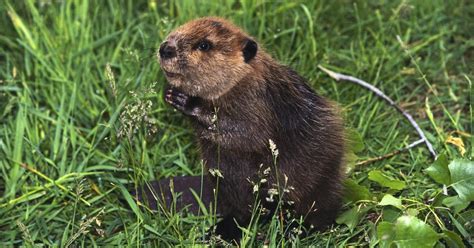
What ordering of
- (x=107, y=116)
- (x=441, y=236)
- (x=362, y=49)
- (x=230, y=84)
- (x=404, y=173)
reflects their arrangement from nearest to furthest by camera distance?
(x=441, y=236) → (x=230, y=84) → (x=404, y=173) → (x=107, y=116) → (x=362, y=49)

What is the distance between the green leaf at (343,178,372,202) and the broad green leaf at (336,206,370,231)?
0.08 metres

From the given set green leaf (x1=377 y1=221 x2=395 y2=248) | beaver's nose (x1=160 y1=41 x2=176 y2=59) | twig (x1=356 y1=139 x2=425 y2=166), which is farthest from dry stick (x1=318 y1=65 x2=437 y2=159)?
beaver's nose (x1=160 y1=41 x2=176 y2=59)

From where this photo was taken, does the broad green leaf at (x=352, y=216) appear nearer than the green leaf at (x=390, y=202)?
No

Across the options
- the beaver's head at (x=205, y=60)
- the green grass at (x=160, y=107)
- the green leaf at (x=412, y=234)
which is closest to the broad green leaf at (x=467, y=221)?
the green grass at (x=160, y=107)

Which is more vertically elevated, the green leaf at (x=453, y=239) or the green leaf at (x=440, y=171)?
the green leaf at (x=440, y=171)

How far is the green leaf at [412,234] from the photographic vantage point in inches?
141

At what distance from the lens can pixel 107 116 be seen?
499 cm

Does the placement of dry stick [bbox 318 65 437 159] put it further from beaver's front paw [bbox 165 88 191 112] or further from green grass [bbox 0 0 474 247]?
beaver's front paw [bbox 165 88 191 112]

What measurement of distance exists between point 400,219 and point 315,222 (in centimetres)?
62

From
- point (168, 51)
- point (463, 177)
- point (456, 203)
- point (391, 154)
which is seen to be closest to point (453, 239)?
point (456, 203)

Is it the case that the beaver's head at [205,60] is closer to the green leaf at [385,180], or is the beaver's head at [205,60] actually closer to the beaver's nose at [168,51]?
the beaver's nose at [168,51]

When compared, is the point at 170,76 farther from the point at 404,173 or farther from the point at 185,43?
the point at 404,173

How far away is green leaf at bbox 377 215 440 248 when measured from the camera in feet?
11.8

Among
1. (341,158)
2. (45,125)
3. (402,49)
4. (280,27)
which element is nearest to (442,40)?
(402,49)
